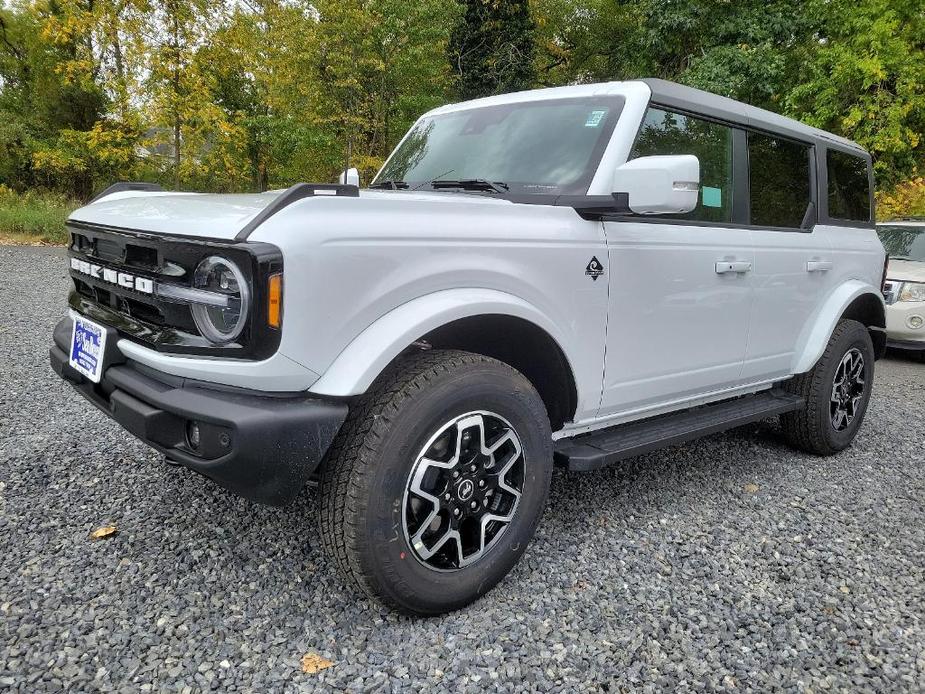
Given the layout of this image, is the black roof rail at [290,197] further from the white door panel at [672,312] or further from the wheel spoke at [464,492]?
the white door panel at [672,312]

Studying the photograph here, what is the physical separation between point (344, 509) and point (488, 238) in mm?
975

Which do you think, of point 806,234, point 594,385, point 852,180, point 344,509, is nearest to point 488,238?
point 594,385

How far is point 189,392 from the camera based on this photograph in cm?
178

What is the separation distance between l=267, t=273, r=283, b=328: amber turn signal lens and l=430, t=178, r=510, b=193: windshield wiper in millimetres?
1265

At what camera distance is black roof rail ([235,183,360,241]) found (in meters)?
1.69

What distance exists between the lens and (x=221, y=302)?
1.73 metres

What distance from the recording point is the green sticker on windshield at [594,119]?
266 cm

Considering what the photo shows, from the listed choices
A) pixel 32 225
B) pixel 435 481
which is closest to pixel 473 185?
pixel 435 481

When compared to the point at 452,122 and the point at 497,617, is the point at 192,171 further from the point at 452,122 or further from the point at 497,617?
the point at 497,617

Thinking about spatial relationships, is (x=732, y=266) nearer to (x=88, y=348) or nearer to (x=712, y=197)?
(x=712, y=197)

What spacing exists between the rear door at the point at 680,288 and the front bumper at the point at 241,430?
1.26 metres

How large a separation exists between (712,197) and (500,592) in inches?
79.8

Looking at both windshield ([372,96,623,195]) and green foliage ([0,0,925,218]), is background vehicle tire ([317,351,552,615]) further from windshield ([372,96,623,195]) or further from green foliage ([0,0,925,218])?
green foliage ([0,0,925,218])

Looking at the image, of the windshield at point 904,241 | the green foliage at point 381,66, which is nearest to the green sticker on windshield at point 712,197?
the windshield at point 904,241
